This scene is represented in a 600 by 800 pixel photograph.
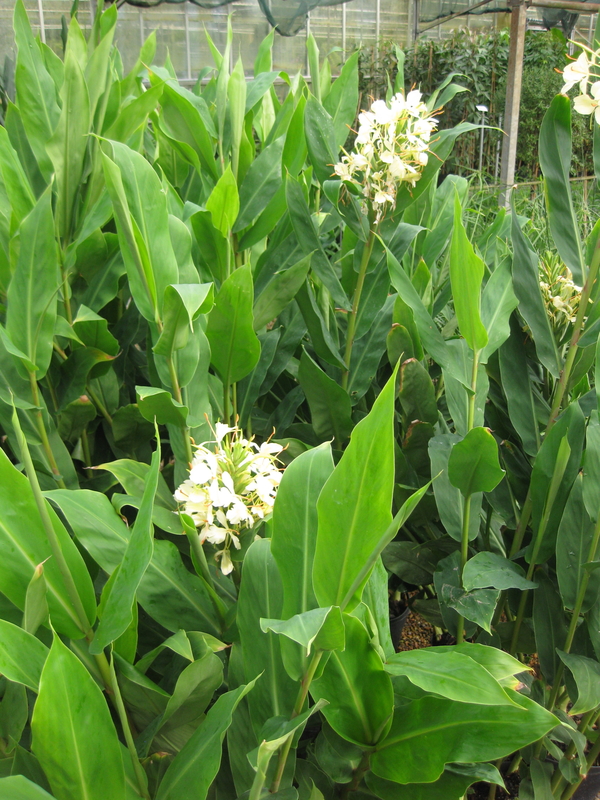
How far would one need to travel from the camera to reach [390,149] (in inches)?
30.4

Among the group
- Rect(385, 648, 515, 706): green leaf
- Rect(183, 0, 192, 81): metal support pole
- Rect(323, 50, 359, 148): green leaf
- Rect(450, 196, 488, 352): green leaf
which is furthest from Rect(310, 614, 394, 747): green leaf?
Rect(183, 0, 192, 81): metal support pole

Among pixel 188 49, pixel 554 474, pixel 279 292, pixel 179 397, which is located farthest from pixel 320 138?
pixel 188 49

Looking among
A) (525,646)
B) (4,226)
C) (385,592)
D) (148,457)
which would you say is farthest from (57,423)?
(525,646)

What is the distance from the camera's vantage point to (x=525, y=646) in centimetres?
84

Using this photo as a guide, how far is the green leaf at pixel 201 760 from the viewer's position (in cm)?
46

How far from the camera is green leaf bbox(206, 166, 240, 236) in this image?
0.76 meters

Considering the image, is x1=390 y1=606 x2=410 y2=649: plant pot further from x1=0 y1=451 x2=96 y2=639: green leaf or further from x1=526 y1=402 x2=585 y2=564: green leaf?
x1=0 y1=451 x2=96 y2=639: green leaf

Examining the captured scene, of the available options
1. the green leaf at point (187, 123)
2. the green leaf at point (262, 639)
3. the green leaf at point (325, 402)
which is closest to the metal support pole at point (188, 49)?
the green leaf at point (187, 123)

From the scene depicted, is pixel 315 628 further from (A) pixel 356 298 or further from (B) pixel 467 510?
(A) pixel 356 298

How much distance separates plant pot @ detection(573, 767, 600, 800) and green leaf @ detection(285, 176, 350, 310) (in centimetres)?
75

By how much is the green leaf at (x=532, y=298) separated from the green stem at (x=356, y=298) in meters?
0.18

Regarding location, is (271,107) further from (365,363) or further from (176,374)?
(176,374)

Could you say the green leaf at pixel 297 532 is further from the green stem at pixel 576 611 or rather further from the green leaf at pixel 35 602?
the green stem at pixel 576 611

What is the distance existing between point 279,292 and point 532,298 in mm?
325
